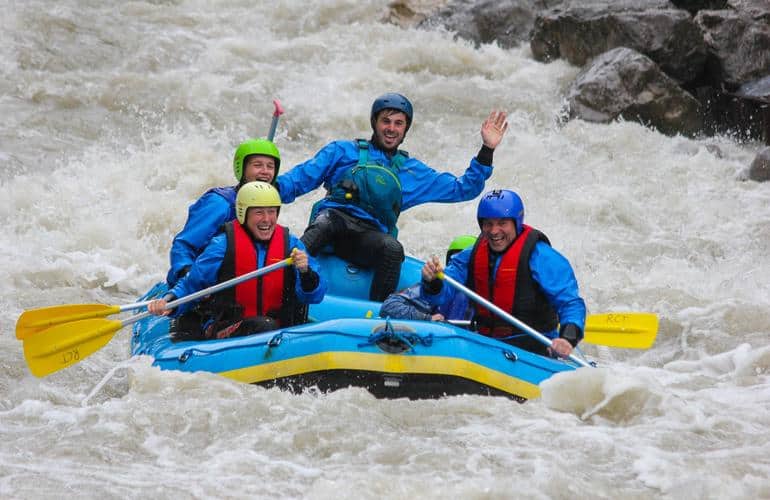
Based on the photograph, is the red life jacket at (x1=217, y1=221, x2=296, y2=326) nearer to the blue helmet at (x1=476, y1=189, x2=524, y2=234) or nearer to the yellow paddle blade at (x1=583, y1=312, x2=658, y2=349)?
the blue helmet at (x1=476, y1=189, x2=524, y2=234)

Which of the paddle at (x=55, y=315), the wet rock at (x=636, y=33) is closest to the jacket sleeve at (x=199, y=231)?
the paddle at (x=55, y=315)

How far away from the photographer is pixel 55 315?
620 cm

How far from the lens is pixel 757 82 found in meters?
12.4

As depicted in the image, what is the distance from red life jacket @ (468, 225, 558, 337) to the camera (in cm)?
589

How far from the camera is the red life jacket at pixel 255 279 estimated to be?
595 centimetres

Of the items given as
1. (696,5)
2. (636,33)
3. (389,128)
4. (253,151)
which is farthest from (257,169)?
(696,5)

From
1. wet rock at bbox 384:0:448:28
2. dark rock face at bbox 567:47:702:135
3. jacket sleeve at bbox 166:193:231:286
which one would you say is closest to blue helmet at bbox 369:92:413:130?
jacket sleeve at bbox 166:193:231:286

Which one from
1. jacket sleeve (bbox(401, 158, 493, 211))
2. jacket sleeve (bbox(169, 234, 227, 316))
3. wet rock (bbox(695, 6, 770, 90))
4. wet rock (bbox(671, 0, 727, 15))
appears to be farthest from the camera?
wet rock (bbox(671, 0, 727, 15))

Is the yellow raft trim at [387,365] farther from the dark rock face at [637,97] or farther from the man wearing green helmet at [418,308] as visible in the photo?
the dark rock face at [637,97]

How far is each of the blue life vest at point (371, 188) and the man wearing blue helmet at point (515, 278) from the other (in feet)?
3.65

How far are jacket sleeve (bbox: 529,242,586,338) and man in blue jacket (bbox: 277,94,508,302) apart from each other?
1.24m

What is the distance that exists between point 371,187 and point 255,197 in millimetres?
1273

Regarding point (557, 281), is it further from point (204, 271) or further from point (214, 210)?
point (214, 210)

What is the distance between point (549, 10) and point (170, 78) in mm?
4619
